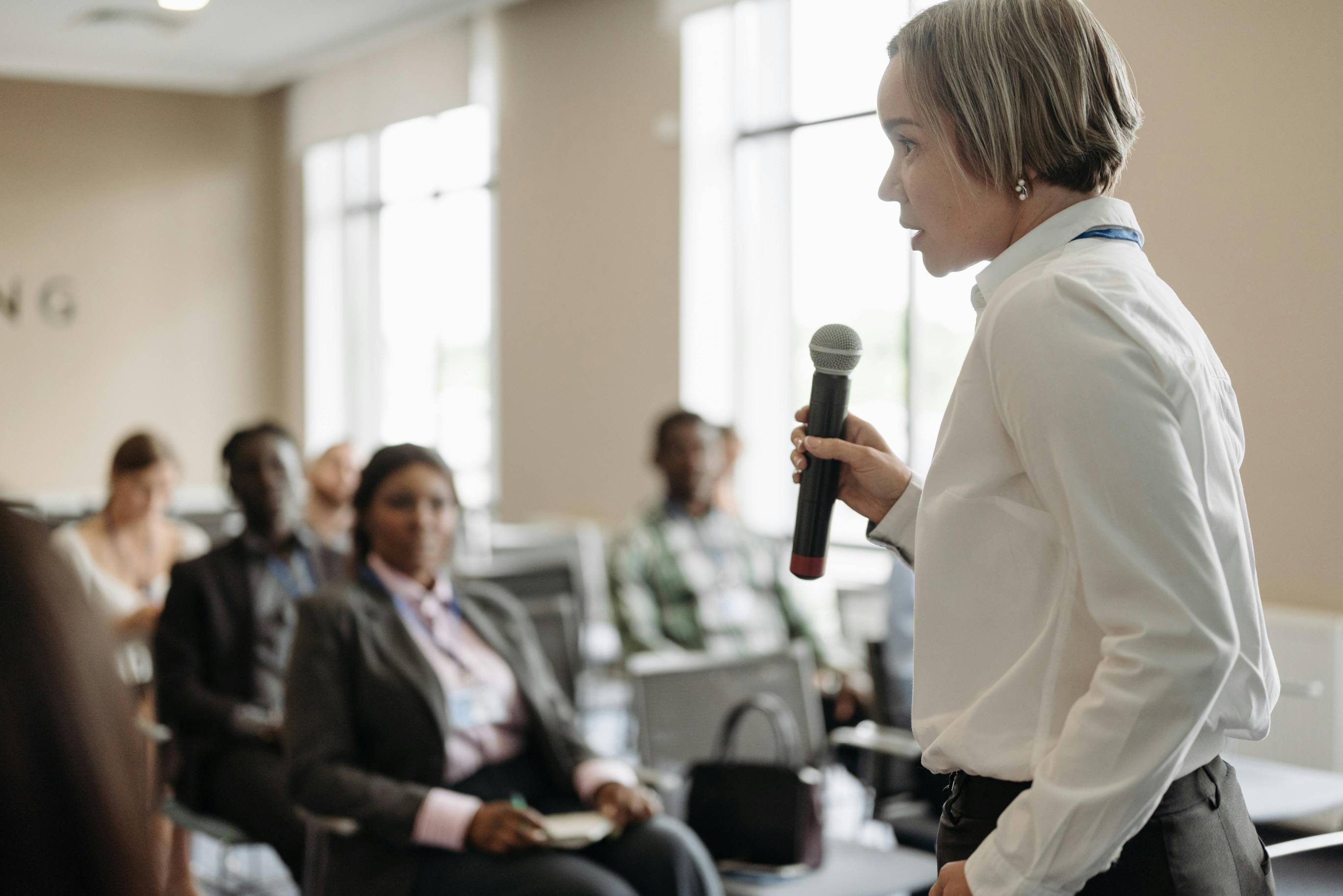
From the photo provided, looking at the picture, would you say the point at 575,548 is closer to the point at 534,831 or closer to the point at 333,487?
the point at 333,487

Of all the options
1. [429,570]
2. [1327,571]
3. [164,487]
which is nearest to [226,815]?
[429,570]

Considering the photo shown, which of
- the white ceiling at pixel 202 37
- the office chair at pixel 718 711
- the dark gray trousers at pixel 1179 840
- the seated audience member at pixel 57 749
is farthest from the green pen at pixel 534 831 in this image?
the white ceiling at pixel 202 37

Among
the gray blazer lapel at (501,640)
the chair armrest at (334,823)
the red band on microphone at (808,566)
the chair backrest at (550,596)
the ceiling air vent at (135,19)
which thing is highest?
the ceiling air vent at (135,19)

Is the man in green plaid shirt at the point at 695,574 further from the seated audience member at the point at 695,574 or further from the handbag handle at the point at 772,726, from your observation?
the handbag handle at the point at 772,726

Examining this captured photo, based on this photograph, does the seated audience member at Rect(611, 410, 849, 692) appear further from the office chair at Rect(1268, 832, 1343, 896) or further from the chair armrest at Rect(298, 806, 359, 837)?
the office chair at Rect(1268, 832, 1343, 896)

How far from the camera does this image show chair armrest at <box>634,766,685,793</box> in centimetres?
290

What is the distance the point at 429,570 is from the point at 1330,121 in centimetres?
211

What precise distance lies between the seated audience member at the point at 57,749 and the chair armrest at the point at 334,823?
7.03 feet

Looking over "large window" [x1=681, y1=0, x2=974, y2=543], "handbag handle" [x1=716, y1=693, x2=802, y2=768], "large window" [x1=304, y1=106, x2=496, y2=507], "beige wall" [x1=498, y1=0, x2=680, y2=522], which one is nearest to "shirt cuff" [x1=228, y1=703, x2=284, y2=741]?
"handbag handle" [x1=716, y1=693, x2=802, y2=768]

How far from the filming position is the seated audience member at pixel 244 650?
10.5ft

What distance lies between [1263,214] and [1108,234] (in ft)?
5.30

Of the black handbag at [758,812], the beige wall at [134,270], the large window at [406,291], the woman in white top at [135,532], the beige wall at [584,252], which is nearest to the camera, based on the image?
the black handbag at [758,812]

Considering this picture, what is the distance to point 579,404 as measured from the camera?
23.7ft

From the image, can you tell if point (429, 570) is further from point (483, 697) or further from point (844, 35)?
point (844, 35)
